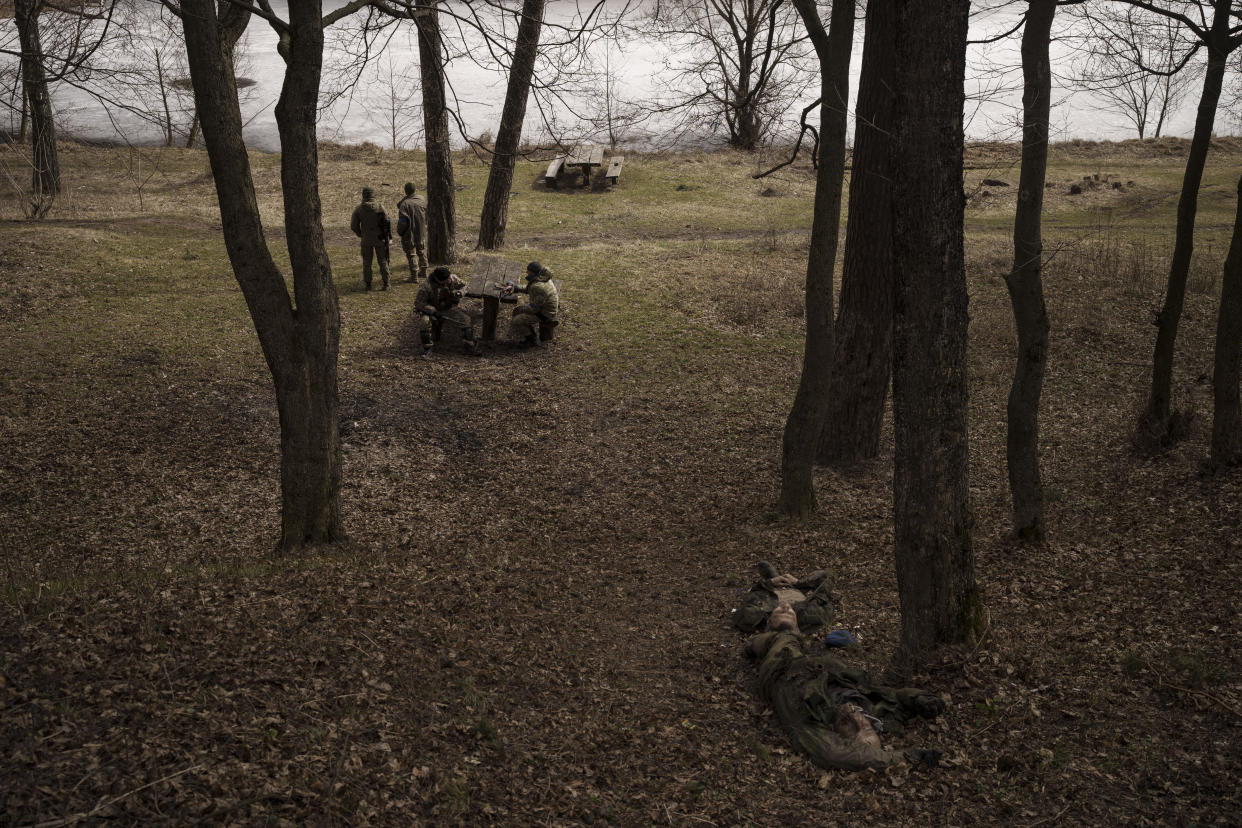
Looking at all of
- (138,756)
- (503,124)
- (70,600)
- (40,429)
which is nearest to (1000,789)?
(138,756)

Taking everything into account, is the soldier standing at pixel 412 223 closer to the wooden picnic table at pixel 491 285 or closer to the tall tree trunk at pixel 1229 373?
the wooden picnic table at pixel 491 285

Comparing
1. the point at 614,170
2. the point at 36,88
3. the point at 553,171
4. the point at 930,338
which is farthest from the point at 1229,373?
the point at 553,171

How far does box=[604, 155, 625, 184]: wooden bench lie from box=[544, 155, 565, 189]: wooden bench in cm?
139

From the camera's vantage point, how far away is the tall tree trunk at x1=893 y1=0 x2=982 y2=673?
5.29 m

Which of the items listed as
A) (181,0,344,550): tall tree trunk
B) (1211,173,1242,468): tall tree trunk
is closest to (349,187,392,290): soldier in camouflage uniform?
(181,0,344,550): tall tree trunk

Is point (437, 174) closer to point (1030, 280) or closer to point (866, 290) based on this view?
point (866, 290)

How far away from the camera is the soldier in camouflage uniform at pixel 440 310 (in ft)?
44.3

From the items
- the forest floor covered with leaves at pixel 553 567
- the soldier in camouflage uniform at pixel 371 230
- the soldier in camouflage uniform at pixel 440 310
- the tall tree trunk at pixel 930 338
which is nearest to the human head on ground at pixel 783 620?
the forest floor covered with leaves at pixel 553 567

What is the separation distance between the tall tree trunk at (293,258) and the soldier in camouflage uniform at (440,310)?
19.0 ft

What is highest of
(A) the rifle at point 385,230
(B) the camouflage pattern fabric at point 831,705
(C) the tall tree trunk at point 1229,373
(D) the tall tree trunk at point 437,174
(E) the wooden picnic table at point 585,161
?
(E) the wooden picnic table at point 585,161

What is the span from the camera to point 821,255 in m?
8.46

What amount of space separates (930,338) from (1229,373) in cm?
496

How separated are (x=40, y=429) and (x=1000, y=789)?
34.2 feet

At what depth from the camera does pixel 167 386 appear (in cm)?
1180
